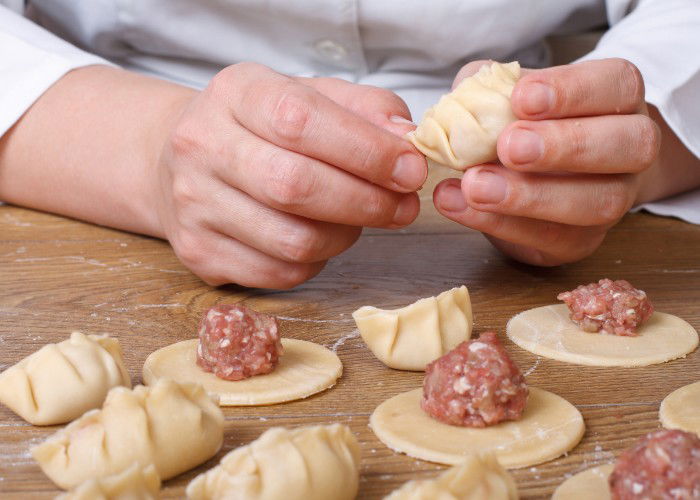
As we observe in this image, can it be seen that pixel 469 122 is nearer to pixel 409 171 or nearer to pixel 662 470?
pixel 409 171

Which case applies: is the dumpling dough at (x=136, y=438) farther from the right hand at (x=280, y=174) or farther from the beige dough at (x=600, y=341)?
the beige dough at (x=600, y=341)

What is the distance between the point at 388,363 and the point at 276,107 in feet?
1.33

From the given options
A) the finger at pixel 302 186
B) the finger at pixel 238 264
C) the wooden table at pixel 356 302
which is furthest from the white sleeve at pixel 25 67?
the finger at pixel 302 186

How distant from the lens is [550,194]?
4.41 ft

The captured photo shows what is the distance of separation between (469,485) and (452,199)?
0.61 m

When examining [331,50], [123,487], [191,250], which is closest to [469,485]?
[123,487]

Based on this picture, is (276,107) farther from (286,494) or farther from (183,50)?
(183,50)

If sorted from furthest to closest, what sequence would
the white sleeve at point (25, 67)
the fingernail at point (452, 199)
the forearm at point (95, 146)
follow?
the white sleeve at point (25, 67)
the forearm at point (95, 146)
the fingernail at point (452, 199)

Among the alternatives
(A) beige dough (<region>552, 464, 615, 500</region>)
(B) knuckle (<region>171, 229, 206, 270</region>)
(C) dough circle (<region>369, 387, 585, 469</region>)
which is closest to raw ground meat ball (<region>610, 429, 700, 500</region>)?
(A) beige dough (<region>552, 464, 615, 500</region>)

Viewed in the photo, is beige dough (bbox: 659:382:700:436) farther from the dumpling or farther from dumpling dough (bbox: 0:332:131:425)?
dumpling dough (bbox: 0:332:131:425)

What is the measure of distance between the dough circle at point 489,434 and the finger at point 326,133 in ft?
1.17

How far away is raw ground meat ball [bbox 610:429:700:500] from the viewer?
846mm

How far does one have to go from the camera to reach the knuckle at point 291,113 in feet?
4.16

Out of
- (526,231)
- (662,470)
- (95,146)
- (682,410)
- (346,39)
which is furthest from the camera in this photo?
(346,39)
